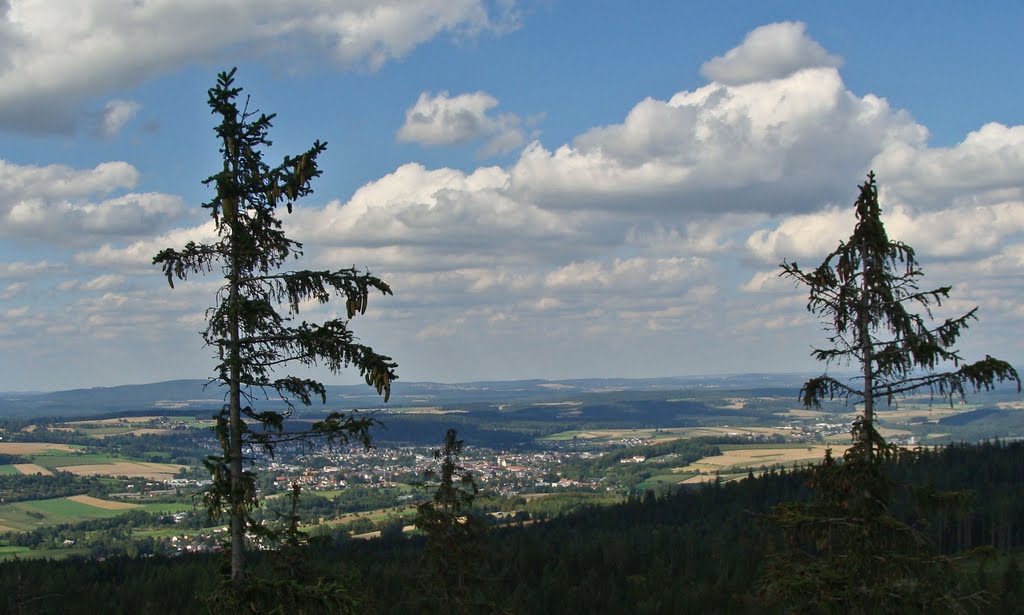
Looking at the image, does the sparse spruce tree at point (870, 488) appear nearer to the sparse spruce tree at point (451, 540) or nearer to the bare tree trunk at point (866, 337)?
the bare tree trunk at point (866, 337)

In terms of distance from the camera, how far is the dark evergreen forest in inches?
2721

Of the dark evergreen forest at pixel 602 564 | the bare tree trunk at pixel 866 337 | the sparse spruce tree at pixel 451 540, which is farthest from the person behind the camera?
the dark evergreen forest at pixel 602 564

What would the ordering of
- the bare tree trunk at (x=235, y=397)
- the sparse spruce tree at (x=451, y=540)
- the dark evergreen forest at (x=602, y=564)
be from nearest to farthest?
1. the bare tree trunk at (x=235, y=397)
2. the sparse spruce tree at (x=451, y=540)
3. the dark evergreen forest at (x=602, y=564)

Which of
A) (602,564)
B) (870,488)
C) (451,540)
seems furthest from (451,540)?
(602,564)

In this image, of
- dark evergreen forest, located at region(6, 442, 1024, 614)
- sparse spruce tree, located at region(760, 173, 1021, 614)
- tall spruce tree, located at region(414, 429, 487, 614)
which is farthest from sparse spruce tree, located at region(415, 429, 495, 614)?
sparse spruce tree, located at region(760, 173, 1021, 614)

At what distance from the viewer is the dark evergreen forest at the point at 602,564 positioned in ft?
227

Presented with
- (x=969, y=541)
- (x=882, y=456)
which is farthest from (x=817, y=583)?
(x=969, y=541)

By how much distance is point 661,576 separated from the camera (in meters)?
99.8

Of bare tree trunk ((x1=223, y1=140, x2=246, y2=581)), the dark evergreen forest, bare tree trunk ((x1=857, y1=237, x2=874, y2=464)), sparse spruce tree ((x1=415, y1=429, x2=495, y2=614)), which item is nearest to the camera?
bare tree trunk ((x1=223, y1=140, x2=246, y2=581))

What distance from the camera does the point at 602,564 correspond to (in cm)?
10969

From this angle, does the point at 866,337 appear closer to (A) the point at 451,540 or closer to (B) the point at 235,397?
(B) the point at 235,397

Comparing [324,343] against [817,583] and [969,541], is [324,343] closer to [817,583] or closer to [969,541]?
[817,583]

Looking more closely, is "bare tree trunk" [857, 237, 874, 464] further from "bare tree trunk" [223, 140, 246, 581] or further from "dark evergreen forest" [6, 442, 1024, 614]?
"dark evergreen forest" [6, 442, 1024, 614]

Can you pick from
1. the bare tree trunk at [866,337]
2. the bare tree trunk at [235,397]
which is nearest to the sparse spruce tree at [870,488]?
the bare tree trunk at [866,337]
